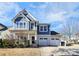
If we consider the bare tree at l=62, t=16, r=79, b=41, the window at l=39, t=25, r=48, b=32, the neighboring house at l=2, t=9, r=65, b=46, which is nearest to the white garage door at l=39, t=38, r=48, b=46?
the neighboring house at l=2, t=9, r=65, b=46

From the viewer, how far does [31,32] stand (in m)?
4.84

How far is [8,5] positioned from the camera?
482cm

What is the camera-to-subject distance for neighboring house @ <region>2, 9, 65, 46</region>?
4809mm

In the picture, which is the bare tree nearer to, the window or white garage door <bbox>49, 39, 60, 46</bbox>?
white garage door <bbox>49, 39, 60, 46</bbox>

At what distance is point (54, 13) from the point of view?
15.7 ft

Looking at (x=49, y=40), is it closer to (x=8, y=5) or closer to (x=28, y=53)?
(x=28, y=53)

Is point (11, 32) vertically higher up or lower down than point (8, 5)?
lower down

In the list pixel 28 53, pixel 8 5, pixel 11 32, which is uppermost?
pixel 8 5

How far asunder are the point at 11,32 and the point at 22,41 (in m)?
0.23

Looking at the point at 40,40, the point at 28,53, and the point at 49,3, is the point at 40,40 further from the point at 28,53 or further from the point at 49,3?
the point at 49,3

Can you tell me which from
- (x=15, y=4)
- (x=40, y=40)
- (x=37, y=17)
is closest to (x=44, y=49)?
(x=40, y=40)

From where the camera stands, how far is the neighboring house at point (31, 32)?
481cm

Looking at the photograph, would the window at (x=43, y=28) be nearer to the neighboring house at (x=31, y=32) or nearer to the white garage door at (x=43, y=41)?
the neighboring house at (x=31, y=32)

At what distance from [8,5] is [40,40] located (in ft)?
2.44
